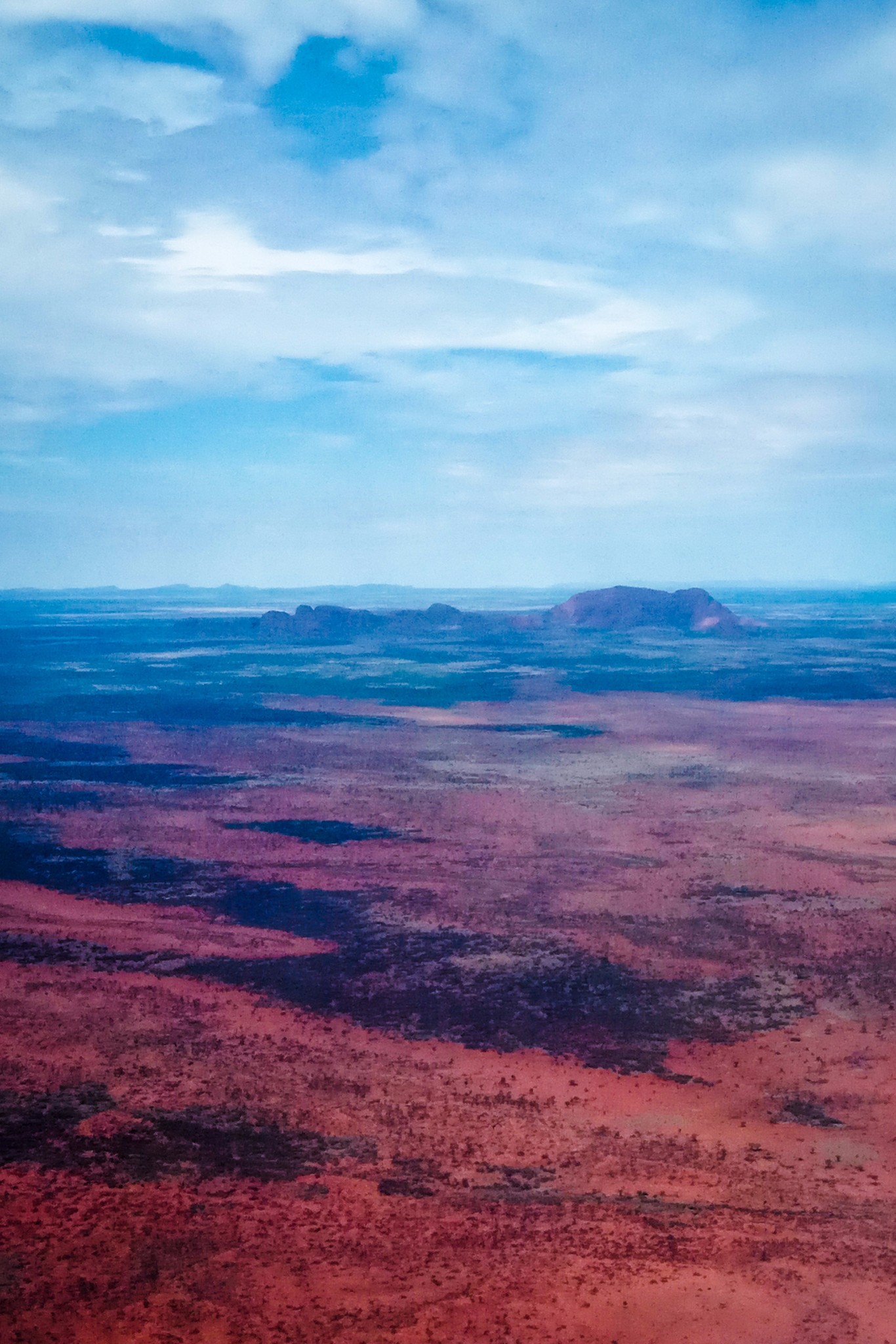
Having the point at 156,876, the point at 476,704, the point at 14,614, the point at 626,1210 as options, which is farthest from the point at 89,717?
the point at 14,614

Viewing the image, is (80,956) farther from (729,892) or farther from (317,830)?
(729,892)

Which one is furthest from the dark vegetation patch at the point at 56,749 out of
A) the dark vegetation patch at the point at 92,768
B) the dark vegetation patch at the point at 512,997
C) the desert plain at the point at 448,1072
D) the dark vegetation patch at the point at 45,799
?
the dark vegetation patch at the point at 512,997

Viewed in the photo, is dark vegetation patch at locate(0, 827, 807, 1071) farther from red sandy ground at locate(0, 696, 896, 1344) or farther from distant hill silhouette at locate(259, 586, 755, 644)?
distant hill silhouette at locate(259, 586, 755, 644)

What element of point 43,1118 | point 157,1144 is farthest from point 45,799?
point 157,1144

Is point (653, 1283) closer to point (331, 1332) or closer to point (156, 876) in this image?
point (331, 1332)

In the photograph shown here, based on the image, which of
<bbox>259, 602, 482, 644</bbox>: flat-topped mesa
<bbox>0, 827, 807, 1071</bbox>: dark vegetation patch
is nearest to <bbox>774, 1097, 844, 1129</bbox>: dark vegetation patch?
<bbox>0, 827, 807, 1071</bbox>: dark vegetation patch

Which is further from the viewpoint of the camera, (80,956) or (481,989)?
(80,956)

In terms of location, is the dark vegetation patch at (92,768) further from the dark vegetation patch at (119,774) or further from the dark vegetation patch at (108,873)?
the dark vegetation patch at (108,873)
